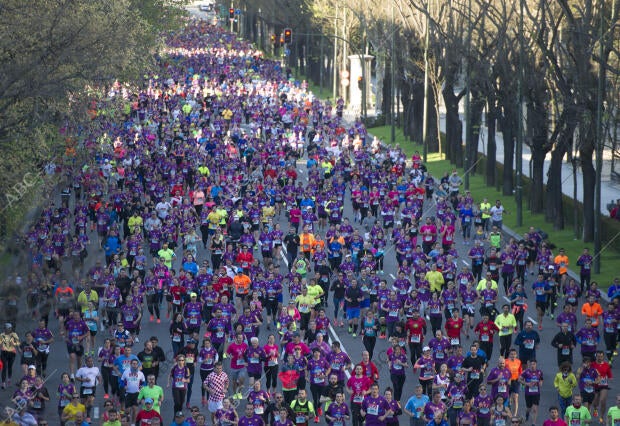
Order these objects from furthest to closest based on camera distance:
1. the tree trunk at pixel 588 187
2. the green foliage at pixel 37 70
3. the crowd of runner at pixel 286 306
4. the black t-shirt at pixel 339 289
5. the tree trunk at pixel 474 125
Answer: the tree trunk at pixel 474 125
the tree trunk at pixel 588 187
the green foliage at pixel 37 70
the black t-shirt at pixel 339 289
the crowd of runner at pixel 286 306

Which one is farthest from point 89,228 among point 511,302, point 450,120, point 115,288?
point 450,120

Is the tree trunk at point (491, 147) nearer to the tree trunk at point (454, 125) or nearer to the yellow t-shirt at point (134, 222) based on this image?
the tree trunk at point (454, 125)

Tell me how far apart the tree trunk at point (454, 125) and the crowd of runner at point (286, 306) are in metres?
8.13

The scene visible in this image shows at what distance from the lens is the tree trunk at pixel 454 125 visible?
170ft

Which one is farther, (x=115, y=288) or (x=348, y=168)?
(x=348, y=168)

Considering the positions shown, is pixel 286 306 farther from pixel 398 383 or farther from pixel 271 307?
pixel 398 383

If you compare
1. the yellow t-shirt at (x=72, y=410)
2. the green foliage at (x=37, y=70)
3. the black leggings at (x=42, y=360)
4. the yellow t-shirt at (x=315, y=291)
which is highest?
the green foliage at (x=37, y=70)

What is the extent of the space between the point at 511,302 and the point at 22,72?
35.5ft

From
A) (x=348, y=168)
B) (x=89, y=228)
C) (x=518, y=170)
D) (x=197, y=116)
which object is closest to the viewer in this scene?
(x=89, y=228)

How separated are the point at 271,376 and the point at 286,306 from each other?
313cm

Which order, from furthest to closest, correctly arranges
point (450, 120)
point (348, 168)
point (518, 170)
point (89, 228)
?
point (450, 120) → point (348, 168) → point (518, 170) → point (89, 228)

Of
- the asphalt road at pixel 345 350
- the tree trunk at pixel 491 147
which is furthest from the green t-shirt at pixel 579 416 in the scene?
the tree trunk at pixel 491 147

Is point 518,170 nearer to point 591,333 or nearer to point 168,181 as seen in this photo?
point 168,181

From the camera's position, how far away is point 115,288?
955 inches
